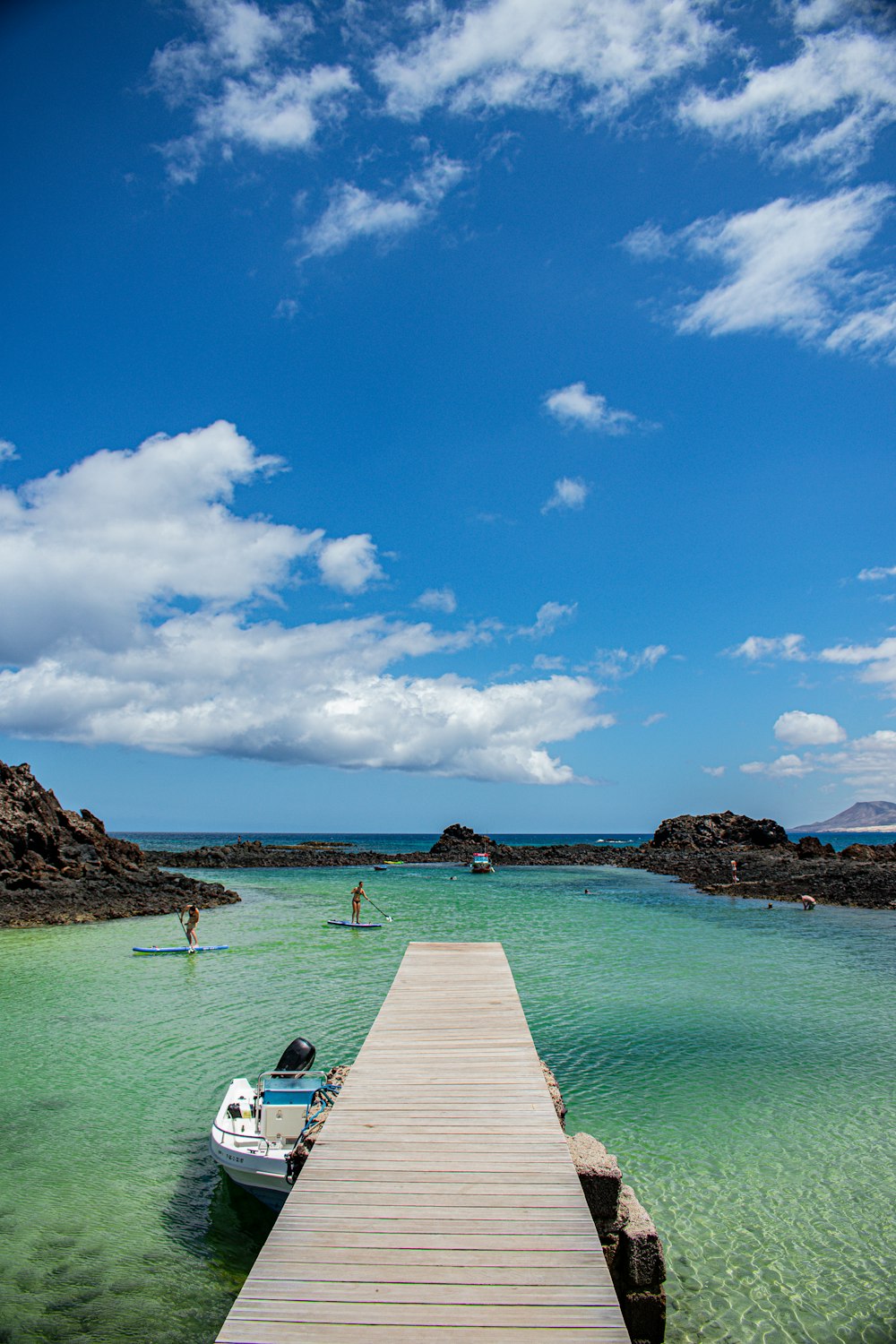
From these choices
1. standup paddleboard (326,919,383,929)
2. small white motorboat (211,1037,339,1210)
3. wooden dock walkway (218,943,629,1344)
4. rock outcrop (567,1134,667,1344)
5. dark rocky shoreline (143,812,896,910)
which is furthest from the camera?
dark rocky shoreline (143,812,896,910)

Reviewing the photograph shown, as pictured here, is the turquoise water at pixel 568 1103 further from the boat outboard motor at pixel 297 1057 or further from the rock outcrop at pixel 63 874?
the rock outcrop at pixel 63 874

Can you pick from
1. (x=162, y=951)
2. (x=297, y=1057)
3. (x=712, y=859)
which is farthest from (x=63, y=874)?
(x=712, y=859)

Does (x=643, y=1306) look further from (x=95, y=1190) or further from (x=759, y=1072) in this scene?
(x=759, y=1072)

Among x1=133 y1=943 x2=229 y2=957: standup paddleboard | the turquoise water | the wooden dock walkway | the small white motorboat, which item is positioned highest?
the wooden dock walkway

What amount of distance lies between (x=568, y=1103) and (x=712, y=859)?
2893 inches

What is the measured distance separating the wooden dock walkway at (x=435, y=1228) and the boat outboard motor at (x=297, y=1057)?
3431 mm

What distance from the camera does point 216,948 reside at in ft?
100

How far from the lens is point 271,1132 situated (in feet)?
35.3

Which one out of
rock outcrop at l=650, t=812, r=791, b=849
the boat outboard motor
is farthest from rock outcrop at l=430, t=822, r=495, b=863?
the boat outboard motor

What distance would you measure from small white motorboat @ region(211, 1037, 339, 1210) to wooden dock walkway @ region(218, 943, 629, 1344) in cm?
148

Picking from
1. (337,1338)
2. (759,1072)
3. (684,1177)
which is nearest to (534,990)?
(759,1072)

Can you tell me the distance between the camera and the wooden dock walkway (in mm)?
5027

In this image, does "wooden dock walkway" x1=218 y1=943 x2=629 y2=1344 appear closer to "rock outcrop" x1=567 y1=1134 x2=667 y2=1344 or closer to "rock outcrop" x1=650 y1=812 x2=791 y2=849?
"rock outcrop" x1=567 y1=1134 x2=667 y2=1344

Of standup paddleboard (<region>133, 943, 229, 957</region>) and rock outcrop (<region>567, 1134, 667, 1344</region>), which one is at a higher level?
rock outcrop (<region>567, 1134, 667, 1344</region>)
